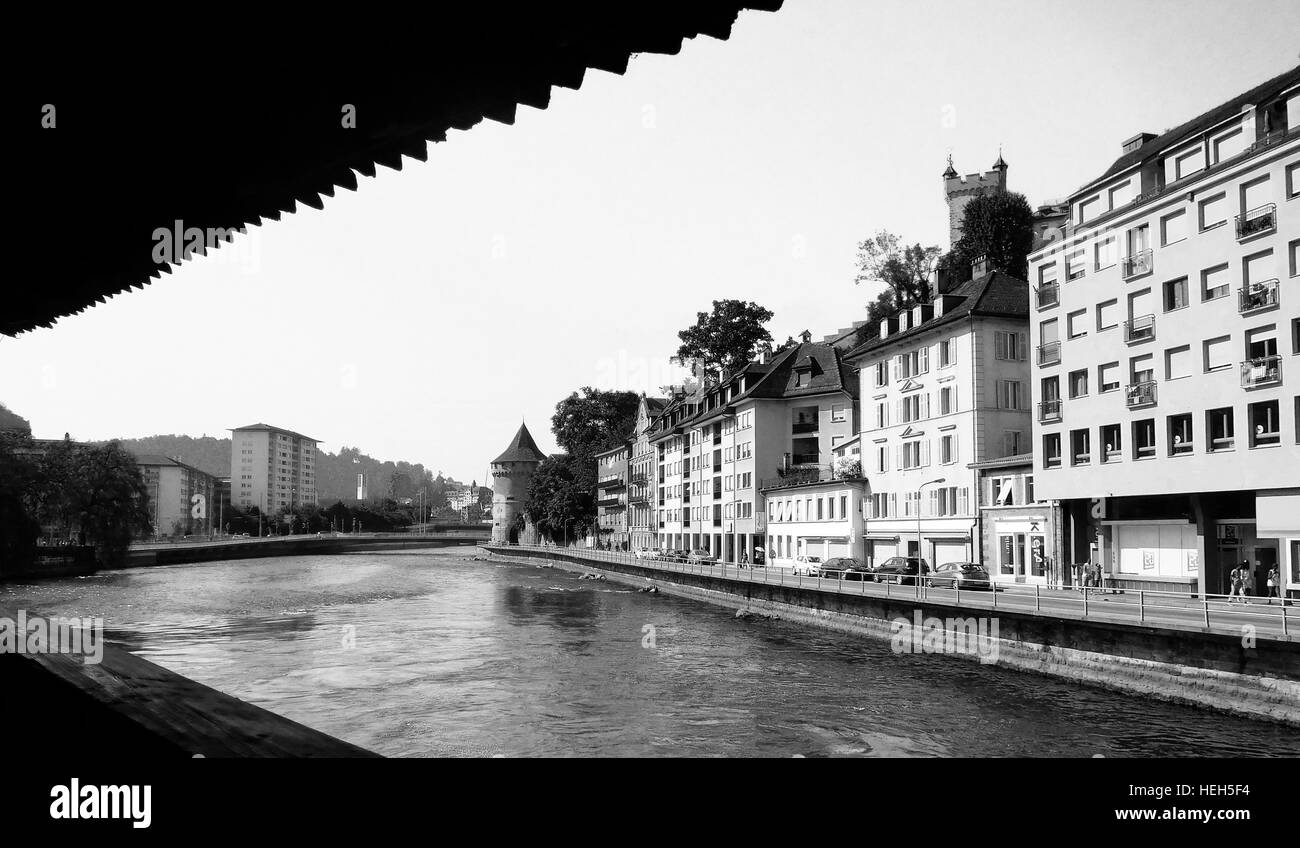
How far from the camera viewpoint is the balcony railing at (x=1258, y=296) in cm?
3075

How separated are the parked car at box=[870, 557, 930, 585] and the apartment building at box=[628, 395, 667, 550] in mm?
54959

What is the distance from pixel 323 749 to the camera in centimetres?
446

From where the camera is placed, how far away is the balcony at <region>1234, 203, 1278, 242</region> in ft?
101

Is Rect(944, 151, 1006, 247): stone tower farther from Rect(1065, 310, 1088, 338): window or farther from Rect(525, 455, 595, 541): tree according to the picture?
Rect(1065, 310, 1088, 338): window

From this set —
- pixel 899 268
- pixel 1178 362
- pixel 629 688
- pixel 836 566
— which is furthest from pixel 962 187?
pixel 629 688

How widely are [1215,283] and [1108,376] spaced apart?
19.3 ft

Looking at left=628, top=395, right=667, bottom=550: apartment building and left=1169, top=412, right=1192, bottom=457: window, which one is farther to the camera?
left=628, top=395, right=667, bottom=550: apartment building

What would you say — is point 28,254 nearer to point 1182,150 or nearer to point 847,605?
point 847,605

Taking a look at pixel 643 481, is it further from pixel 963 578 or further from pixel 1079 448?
pixel 963 578

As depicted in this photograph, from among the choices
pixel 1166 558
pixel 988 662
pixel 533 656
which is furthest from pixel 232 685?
pixel 1166 558

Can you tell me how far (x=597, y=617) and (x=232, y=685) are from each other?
846 inches

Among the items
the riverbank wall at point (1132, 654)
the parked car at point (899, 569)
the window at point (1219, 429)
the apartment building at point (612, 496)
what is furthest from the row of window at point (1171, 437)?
the apartment building at point (612, 496)

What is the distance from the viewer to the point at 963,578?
3766 cm

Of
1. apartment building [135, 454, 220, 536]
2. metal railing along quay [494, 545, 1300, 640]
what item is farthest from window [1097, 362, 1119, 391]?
apartment building [135, 454, 220, 536]
